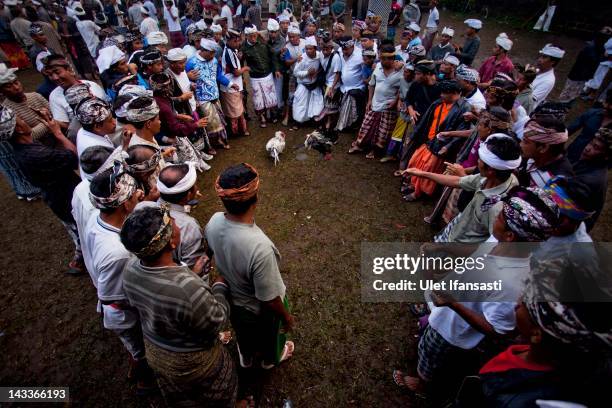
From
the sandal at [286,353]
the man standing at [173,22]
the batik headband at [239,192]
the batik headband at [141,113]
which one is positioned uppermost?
the batik headband at [239,192]

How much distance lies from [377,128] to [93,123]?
4966 mm

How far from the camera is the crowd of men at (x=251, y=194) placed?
1.77m

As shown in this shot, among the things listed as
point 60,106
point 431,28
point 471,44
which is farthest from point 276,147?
point 431,28

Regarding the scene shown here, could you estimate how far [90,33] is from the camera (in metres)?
9.00

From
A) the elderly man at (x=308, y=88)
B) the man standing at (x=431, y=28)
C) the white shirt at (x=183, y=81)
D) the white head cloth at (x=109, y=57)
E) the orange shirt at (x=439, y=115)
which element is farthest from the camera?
the man standing at (x=431, y=28)

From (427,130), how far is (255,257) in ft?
14.0

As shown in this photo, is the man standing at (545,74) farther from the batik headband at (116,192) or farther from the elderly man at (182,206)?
the batik headband at (116,192)

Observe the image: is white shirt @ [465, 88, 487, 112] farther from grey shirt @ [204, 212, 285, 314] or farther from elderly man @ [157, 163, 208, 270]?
elderly man @ [157, 163, 208, 270]

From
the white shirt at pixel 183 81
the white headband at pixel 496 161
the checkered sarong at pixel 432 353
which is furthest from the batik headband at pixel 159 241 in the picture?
the white shirt at pixel 183 81

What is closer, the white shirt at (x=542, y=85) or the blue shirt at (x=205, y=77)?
the white shirt at (x=542, y=85)

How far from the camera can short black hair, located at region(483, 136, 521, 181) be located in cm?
279

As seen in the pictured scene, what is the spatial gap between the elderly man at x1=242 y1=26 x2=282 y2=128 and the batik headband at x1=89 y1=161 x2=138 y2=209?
17.9ft

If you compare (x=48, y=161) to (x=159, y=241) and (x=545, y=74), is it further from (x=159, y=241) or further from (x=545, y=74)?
(x=545, y=74)

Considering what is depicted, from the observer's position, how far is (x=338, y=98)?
730 centimetres
